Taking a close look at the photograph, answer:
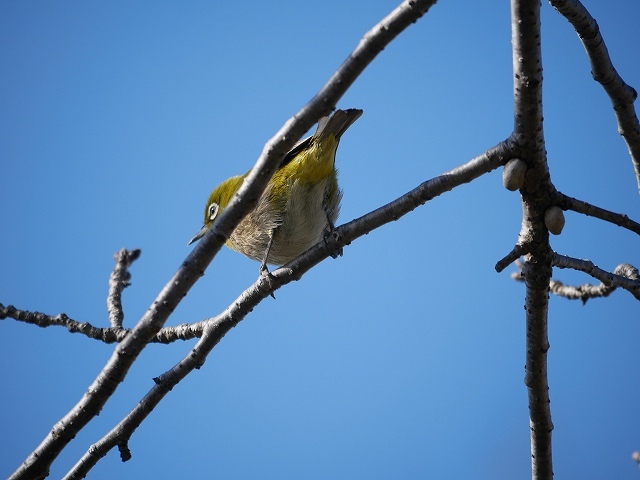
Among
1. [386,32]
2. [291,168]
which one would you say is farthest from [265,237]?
[386,32]

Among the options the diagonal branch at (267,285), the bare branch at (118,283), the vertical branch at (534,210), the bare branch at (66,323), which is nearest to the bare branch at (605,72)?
the vertical branch at (534,210)

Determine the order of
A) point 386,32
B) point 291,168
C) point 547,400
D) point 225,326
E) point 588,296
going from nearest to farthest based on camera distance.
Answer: point 386,32, point 547,400, point 225,326, point 588,296, point 291,168

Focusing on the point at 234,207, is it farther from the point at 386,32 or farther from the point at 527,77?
the point at 527,77

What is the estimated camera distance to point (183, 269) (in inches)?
120

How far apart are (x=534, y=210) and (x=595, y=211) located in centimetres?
33

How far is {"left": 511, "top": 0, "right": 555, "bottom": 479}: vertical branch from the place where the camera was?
3012 millimetres

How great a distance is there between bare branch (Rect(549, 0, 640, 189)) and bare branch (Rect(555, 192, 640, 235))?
67cm

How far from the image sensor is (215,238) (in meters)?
3.04

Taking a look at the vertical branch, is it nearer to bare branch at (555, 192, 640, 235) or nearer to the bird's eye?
bare branch at (555, 192, 640, 235)

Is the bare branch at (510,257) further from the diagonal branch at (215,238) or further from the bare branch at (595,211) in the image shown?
the diagonal branch at (215,238)

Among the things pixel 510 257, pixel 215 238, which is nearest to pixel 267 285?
pixel 215 238

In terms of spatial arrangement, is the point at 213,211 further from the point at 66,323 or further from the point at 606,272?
the point at 606,272

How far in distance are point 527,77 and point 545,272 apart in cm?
103

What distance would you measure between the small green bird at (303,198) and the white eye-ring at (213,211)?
1.19 metres
